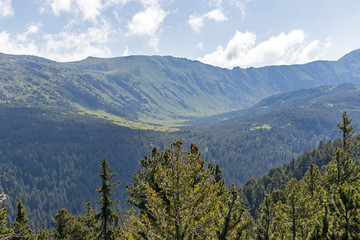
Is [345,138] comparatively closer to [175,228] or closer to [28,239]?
[175,228]

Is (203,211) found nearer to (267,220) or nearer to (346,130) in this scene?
(267,220)

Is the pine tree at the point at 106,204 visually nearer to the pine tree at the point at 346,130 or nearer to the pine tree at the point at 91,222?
the pine tree at the point at 91,222

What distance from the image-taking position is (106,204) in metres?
29.4

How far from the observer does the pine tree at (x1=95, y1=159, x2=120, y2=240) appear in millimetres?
28375

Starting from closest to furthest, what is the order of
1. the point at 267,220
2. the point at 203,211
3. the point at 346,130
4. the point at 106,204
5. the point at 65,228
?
the point at 203,211
the point at 267,220
the point at 106,204
the point at 346,130
the point at 65,228

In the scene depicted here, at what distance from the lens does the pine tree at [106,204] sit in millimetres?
28375

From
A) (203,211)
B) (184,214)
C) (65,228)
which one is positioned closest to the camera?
(184,214)

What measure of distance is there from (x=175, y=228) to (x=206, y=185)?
226 inches

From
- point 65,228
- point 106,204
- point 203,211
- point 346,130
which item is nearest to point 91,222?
point 65,228

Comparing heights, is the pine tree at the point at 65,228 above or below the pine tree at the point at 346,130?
below

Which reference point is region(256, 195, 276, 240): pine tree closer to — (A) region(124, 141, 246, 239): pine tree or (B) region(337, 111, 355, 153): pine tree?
(A) region(124, 141, 246, 239): pine tree

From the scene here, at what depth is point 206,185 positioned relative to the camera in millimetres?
19922

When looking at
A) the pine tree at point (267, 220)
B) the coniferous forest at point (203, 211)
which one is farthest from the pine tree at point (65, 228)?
the pine tree at point (267, 220)

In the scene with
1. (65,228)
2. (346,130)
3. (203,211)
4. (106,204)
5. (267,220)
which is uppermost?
(346,130)
